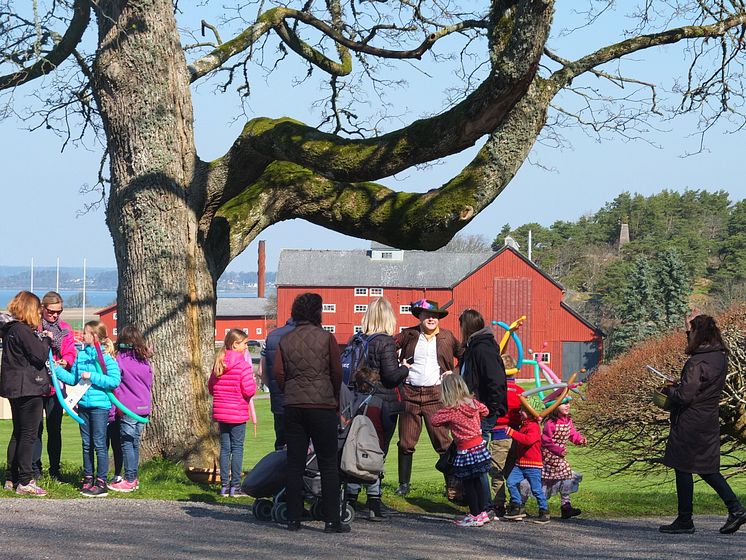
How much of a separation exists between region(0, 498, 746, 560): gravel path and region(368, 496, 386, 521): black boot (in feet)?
0.49

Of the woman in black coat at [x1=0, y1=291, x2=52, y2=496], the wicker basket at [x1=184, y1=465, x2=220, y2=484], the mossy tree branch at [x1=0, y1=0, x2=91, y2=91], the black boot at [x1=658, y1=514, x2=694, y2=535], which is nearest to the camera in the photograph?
the black boot at [x1=658, y1=514, x2=694, y2=535]

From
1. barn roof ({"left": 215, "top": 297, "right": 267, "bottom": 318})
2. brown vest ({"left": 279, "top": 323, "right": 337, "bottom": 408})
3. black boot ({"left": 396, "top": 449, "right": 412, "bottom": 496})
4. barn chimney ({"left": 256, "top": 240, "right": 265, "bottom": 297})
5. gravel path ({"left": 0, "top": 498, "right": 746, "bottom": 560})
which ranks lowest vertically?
gravel path ({"left": 0, "top": 498, "right": 746, "bottom": 560})

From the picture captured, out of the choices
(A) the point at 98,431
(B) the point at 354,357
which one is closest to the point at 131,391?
(A) the point at 98,431

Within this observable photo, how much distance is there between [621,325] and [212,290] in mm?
66445

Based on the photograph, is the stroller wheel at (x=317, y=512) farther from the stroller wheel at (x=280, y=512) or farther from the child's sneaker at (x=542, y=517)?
the child's sneaker at (x=542, y=517)

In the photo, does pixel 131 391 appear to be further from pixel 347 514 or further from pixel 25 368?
pixel 347 514

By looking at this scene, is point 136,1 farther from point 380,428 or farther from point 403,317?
point 403,317

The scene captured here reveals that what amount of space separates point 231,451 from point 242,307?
341 ft

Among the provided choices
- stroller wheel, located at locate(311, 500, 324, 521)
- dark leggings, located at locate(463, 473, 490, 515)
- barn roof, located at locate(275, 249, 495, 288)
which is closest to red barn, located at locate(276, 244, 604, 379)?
barn roof, located at locate(275, 249, 495, 288)

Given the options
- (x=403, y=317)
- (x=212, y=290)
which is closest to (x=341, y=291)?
(x=403, y=317)

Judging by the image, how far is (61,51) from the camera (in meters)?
13.6

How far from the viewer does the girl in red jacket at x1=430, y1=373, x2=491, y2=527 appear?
9.36 metres

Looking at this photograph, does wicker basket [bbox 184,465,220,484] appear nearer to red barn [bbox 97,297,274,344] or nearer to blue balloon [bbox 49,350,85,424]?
blue balloon [bbox 49,350,85,424]

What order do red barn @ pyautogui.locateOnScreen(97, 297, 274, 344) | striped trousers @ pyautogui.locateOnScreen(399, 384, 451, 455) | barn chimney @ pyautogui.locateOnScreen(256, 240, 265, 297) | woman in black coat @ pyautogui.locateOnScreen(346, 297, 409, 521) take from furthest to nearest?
barn chimney @ pyautogui.locateOnScreen(256, 240, 265, 297) → red barn @ pyautogui.locateOnScreen(97, 297, 274, 344) → striped trousers @ pyautogui.locateOnScreen(399, 384, 451, 455) → woman in black coat @ pyautogui.locateOnScreen(346, 297, 409, 521)
